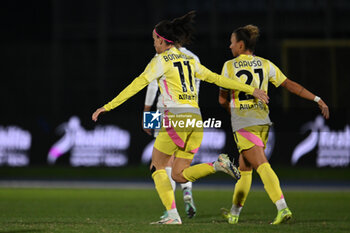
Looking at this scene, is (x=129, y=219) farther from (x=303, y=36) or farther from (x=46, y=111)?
(x=303, y=36)

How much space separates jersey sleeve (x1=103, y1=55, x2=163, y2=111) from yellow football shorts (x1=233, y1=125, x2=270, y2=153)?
1.09 metres

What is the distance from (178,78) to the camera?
7727 millimetres

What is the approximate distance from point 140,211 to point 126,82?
1184cm

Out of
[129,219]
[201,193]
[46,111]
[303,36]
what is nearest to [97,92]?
[46,111]

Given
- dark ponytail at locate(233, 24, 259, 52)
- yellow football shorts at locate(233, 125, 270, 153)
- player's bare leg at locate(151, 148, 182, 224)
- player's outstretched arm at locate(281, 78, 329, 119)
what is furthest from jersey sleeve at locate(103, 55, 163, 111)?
player's outstretched arm at locate(281, 78, 329, 119)

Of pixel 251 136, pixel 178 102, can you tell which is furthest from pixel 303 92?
pixel 178 102

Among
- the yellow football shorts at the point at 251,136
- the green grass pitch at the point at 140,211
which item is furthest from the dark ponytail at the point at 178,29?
the green grass pitch at the point at 140,211

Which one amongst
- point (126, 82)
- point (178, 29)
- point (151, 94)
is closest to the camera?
point (178, 29)

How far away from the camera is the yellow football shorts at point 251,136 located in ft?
25.8

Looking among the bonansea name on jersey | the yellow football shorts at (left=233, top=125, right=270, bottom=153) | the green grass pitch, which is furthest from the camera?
the yellow football shorts at (left=233, top=125, right=270, bottom=153)

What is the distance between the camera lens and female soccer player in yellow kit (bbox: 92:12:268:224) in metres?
7.67

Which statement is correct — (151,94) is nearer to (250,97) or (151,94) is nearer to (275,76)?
(250,97)

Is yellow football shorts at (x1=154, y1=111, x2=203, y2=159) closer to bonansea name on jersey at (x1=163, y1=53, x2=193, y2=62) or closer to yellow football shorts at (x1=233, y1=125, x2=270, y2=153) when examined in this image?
yellow football shorts at (x1=233, y1=125, x2=270, y2=153)

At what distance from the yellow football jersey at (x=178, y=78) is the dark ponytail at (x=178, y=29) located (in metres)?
0.13
